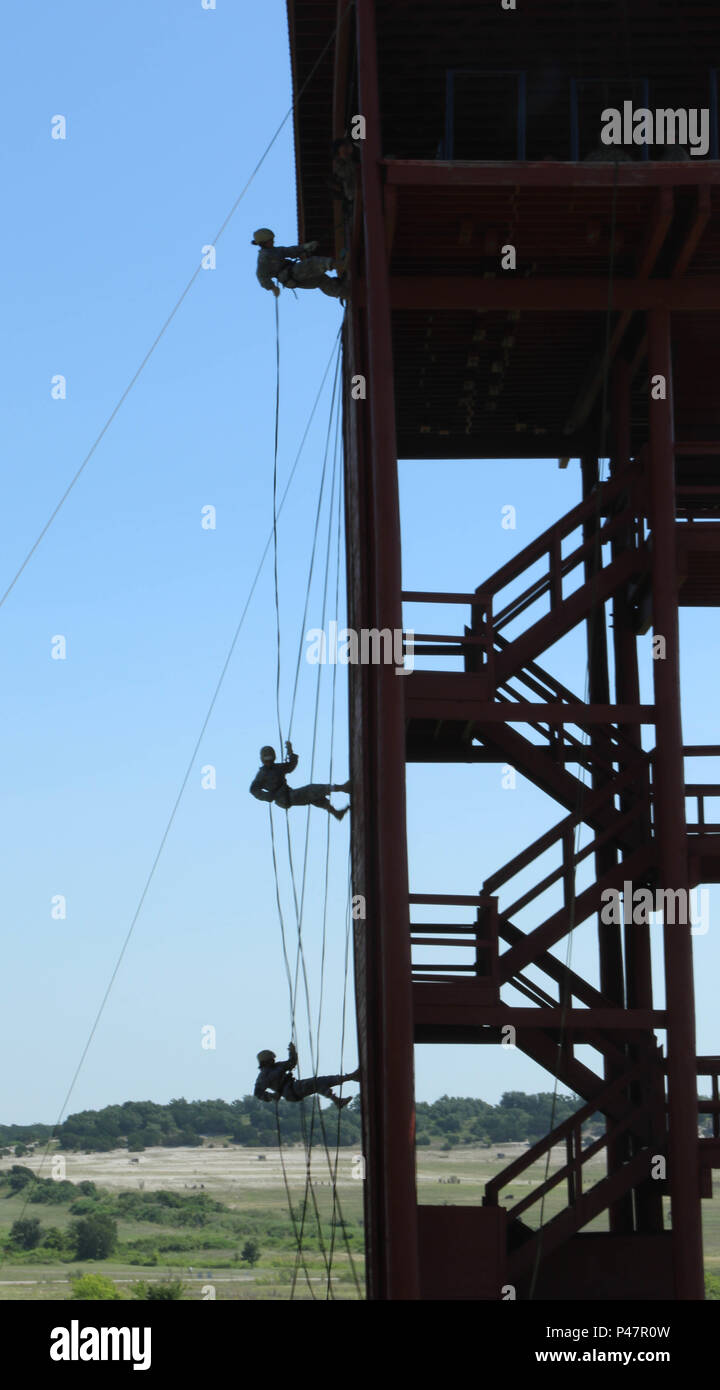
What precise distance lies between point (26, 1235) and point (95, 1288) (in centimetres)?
3377

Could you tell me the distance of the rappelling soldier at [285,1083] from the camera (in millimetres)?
21922

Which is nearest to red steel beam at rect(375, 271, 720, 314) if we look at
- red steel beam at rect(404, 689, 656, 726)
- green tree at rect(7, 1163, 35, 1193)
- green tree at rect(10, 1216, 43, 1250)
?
red steel beam at rect(404, 689, 656, 726)

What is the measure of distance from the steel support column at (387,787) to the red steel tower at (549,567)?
3 centimetres

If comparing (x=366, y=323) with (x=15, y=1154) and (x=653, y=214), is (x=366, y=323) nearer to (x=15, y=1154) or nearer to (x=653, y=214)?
(x=653, y=214)

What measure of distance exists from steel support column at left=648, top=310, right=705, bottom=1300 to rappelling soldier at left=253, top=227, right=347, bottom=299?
4.32m

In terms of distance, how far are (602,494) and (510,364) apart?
3.77 meters

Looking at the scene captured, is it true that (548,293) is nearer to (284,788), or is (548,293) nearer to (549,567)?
(549,567)

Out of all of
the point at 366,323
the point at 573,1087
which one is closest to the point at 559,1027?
the point at 573,1087

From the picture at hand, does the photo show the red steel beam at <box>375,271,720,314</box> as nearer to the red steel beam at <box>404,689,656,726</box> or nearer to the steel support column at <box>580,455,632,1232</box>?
the steel support column at <box>580,455,632,1232</box>

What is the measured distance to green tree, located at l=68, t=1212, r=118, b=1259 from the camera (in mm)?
98562

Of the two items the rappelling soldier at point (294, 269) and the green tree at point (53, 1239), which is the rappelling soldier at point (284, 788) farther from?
the green tree at point (53, 1239)

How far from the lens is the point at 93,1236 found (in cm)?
10300

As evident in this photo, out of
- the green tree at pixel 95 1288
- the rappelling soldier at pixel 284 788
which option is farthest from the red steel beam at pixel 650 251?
the green tree at pixel 95 1288
